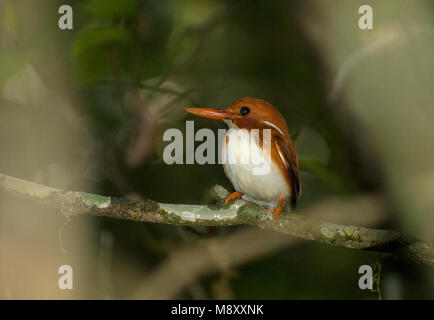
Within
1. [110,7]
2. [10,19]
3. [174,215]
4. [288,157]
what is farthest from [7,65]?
[288,157]

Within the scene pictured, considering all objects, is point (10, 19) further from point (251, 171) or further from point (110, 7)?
point (251, 171)

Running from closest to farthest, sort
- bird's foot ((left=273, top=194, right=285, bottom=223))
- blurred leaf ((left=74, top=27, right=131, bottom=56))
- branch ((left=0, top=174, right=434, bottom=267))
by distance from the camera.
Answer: branch ((left=0, top=174, right=434, bottom=267))
bird's foot ((left=273, top=194, right=285, bottom=223))
blurred leaf ((left=74, top=27, right=131, bottom=56))

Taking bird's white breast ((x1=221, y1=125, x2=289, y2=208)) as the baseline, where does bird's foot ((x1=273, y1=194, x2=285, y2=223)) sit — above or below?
below

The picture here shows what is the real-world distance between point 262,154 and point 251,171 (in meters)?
0.07

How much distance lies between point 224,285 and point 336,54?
1119 mm

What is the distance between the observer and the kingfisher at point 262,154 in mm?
1883

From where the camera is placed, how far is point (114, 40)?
6.69 ft

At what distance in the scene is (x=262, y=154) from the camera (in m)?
1.88

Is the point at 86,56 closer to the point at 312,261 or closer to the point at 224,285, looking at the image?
the point at 224,285

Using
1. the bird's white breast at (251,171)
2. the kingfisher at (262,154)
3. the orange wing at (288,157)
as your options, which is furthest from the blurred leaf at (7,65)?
the orange wing at (288,157)

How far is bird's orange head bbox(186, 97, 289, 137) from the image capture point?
6.36 feet

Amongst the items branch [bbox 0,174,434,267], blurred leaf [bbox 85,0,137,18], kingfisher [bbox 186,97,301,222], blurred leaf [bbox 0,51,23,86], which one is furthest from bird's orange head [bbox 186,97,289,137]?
blurred leaf [bbox 0,51,23,86]

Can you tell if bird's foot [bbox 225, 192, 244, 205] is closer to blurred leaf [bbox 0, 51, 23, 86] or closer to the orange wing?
the orange wing
